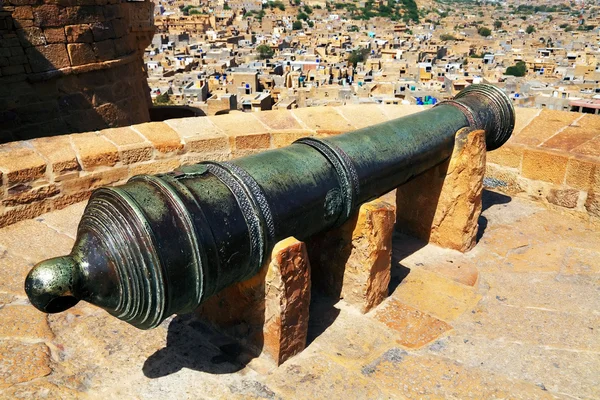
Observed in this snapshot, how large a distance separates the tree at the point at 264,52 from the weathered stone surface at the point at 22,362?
60.5m

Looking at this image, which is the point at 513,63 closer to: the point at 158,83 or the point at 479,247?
the point at 158,83

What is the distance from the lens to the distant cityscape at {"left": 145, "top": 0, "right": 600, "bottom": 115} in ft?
117

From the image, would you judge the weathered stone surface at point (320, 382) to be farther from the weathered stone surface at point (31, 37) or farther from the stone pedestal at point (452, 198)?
the weathered stone surface at point (31, 37)

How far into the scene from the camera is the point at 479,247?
136 inches

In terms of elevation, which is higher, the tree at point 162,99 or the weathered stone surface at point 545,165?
the weathered stone surface at point 545,165

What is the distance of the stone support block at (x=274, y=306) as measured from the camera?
2.04 meters

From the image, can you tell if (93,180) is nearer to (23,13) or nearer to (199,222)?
(199,222)

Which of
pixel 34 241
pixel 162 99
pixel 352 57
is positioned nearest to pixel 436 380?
pixel 34 241

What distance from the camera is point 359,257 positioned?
2.56 m

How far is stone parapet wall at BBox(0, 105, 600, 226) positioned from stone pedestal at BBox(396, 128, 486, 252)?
713 millimetres

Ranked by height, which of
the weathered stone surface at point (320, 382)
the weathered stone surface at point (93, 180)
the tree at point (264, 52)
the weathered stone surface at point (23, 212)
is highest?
the weathered stone surface at point (93, 180)

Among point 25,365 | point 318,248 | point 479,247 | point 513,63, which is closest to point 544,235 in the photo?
point 479,247

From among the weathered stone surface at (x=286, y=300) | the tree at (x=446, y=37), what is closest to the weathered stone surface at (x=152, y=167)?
the weathered stone surface at (x=286, y=300)

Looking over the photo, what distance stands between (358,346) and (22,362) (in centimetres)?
134
